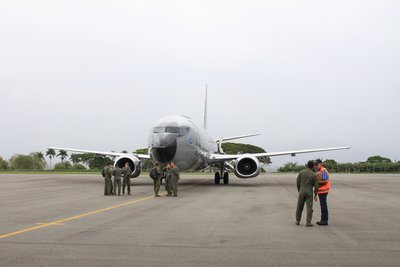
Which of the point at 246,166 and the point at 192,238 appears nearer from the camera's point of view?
the point at 192,238

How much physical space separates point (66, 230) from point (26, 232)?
0.83 m

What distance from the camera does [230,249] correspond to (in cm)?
796

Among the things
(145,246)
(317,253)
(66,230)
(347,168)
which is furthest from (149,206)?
(347,168)

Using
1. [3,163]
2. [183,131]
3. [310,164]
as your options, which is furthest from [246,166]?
[3,163]

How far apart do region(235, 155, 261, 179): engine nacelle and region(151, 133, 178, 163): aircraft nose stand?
527cm

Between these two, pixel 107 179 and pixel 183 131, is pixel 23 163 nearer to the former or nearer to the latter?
pixel 183 131

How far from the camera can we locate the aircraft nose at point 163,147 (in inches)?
1033

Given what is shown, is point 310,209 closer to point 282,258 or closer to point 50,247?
point 282,258

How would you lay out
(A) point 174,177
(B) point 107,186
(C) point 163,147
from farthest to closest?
(C) point 163,147 < (B) point 107,186 < (A) point 174,177

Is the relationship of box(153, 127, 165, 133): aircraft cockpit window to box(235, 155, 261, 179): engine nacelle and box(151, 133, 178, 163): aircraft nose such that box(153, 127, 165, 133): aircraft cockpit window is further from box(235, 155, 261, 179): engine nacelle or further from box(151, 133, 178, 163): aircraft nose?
box(235, 155, 261, 179): engine nacelle

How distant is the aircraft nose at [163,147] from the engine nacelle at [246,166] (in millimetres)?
5268

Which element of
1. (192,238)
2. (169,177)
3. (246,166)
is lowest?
(192,238)

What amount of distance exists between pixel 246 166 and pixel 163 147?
6473 mm

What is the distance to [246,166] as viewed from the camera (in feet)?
98.3
